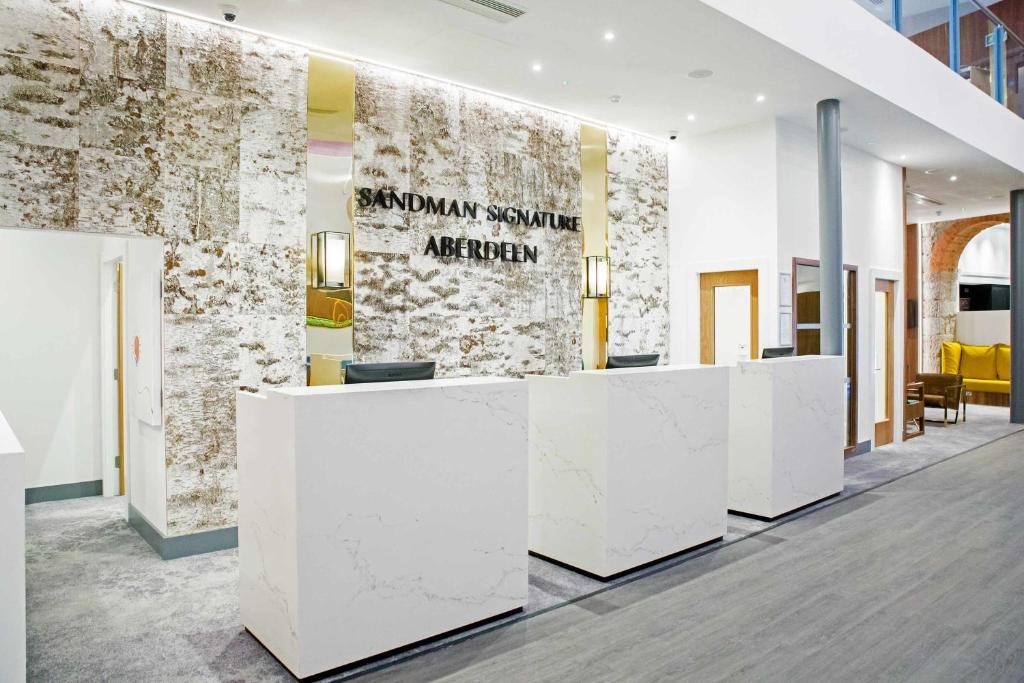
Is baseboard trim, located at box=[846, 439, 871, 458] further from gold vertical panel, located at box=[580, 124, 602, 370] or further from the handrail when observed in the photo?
the handrail

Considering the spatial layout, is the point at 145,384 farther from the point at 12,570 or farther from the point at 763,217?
the point at 763,217

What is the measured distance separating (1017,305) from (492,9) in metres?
10.1

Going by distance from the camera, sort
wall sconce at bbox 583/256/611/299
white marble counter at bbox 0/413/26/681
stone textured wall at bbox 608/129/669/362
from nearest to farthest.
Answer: white marble counter at bbox 0/413/26/681, wall sconce at bbox 583/256/611/299, stone textured wall at bbox 608/129/669/362

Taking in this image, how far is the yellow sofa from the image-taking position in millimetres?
12906

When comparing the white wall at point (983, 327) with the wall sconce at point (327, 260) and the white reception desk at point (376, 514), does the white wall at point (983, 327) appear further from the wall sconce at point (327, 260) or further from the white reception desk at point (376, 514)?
the white reception desk at point (376, 514)

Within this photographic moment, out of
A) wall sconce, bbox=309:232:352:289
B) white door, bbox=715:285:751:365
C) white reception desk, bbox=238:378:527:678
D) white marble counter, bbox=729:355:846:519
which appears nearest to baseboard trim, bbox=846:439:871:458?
white door, bbox=715:285:751:365

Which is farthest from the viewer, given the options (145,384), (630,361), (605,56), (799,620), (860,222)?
(860,222)

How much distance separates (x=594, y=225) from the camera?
7.21m

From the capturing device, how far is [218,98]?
4.83 m

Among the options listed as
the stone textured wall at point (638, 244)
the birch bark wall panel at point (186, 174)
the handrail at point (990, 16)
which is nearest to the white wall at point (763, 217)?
the stone textured wall at point (638, 244)

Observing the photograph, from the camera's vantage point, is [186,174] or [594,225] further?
[594,225]

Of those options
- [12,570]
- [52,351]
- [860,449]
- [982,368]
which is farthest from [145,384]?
[982,368]

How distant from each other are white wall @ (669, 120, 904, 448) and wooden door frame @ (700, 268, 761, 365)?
0.08 metres

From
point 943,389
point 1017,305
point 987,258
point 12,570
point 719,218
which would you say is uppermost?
point 987,258
